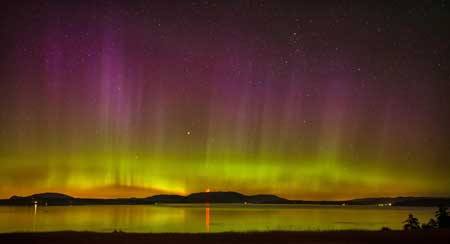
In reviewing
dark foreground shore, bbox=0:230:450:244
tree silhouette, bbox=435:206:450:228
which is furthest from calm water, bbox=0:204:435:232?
dark foreground shore, bbox=0:230:450:244

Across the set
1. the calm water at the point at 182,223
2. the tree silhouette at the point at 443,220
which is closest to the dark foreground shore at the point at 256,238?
the tree silhouette at the point at 443,220

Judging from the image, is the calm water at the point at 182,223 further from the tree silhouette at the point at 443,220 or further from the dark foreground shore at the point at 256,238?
the dark foreground shore at the point at 256,238

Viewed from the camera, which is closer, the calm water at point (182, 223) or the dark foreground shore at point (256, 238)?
the dark foreground shore at point (256, 238)

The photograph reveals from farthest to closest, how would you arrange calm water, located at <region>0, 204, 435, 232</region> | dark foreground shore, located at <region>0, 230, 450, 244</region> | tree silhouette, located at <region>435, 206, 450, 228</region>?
calm water, located at <region>0, 204, 435, 232</region> < tree silhouette, located at <region>435, 206, 450, 228</region> < dark foreground shore, located at <region>0, 230, 450, 244</region>

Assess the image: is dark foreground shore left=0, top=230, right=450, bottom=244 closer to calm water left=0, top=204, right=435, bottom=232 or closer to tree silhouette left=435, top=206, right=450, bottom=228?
tree silhouette left=435, top=206, right=450, bottom=228

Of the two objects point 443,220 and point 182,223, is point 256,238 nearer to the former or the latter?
point 443,220

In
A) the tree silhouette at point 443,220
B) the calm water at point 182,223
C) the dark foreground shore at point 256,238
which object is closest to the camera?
the dark foreground shore at point 256,238

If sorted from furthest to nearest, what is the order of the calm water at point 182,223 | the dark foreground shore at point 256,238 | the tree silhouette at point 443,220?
1. the calm water at point 182,223
2. the tree silhouette at point 443,220
3. the dark foreground shore at point 256,238

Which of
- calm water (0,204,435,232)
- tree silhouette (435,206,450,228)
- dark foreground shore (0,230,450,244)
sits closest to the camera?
dark foreground shore (0,230,450,244)

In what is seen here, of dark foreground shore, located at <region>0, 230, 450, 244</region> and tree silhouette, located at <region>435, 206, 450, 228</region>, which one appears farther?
tree silhouette, located at <region>435, 206, 450, 228</region>

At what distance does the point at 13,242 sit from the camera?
845 inches

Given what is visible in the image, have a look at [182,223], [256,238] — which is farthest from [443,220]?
[182,223]

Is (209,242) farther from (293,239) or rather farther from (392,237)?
(392,237)

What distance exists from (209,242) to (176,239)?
1849 mm
